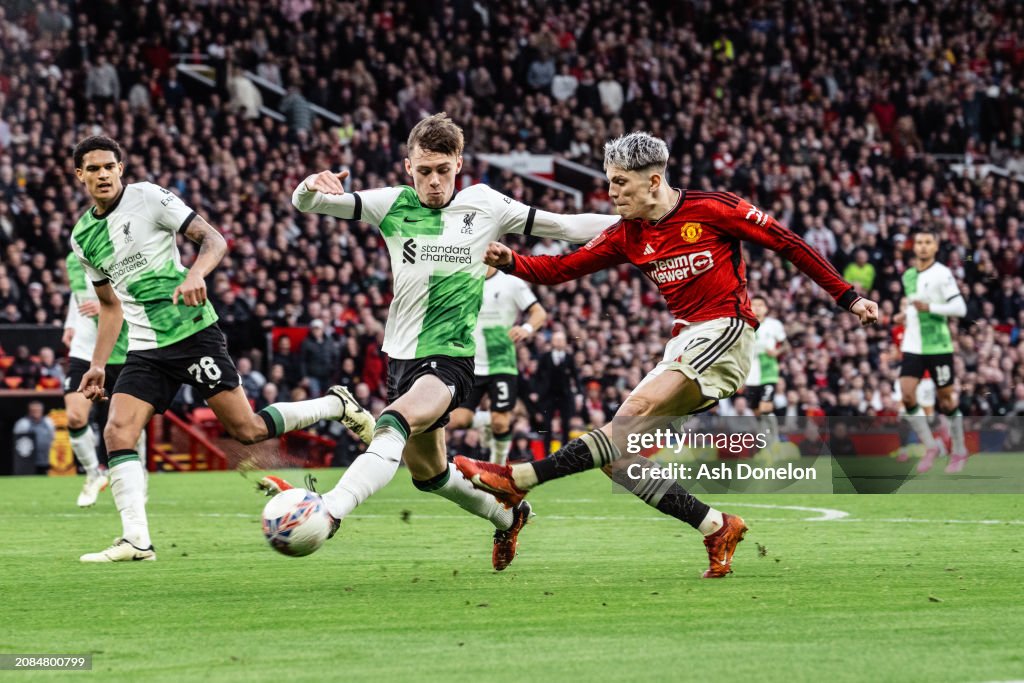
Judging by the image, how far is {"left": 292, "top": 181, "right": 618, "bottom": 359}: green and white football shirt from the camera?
812 centimetres

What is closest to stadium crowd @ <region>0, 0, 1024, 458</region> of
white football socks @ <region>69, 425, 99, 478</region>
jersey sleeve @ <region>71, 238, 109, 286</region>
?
white football socks @ <region>69, 425, 99, 478</region>

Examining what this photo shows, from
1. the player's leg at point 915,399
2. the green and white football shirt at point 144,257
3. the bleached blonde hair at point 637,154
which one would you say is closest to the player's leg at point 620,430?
the bleached blonde hair at point 637,154

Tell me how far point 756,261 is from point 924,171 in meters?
6.44

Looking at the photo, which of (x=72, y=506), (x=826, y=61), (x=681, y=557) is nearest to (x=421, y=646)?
(x=681, y=557)

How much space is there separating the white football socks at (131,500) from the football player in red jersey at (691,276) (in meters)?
2.77

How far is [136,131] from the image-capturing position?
1001 inches

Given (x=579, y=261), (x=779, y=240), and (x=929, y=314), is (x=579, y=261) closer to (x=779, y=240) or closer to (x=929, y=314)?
(x=779, y=240)

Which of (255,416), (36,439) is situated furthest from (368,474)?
(36,439)

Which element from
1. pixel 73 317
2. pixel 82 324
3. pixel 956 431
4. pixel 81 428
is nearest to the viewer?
pixel 81 428

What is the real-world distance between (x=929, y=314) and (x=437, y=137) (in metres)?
11.0

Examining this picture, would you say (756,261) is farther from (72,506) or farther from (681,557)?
(681,557)

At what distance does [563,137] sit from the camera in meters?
31.0

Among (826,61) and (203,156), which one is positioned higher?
(826,61)

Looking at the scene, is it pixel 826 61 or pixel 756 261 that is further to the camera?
pixel 826 61
